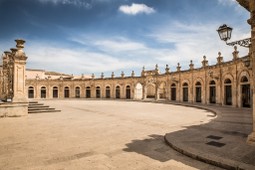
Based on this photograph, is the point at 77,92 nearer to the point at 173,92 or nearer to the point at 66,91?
the point at 66,91

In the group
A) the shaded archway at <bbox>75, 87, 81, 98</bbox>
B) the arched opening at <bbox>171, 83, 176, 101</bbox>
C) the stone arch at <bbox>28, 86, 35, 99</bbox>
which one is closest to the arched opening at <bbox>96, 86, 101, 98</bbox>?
the shaded archway at <bbox>75, 87, 81, 98</bbox>

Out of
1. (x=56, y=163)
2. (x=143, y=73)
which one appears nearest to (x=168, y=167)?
(x=56, y=163)

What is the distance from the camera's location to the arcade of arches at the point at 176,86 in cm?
1808

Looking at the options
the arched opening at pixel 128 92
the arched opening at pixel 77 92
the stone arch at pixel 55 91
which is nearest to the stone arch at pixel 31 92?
the stone arch at pixel 55 91

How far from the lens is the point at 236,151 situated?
15.3 feet

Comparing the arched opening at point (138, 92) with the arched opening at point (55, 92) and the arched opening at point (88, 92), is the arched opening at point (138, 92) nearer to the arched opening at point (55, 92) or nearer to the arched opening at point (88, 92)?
the arched opening at point (88, 92)

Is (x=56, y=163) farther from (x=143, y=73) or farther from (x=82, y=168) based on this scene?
(x=143, y=73)

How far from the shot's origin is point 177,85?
28.0 metres

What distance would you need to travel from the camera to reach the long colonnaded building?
17938mm

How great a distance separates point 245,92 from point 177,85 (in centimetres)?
1125

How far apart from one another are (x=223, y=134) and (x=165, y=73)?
24.5 meters

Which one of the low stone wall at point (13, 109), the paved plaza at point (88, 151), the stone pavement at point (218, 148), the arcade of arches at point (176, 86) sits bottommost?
the paved plaza at point (88, 151)

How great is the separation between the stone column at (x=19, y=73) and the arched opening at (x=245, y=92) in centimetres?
1886

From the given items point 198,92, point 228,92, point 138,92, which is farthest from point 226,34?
point 138,92
